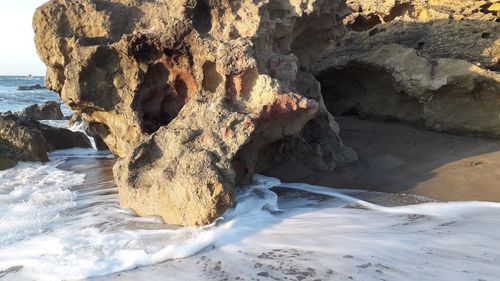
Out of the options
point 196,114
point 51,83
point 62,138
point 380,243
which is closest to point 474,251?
point 380,243

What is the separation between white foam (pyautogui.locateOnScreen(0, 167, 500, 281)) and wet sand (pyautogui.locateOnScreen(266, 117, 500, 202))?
360 millimetres

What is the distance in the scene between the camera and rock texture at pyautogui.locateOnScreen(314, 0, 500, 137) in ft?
18.2

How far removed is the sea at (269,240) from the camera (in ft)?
8.39

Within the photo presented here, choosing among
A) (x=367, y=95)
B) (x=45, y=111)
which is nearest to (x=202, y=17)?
(x=367, y=95)

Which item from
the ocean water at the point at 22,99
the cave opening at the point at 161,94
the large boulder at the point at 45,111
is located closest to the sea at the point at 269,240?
the cave opening at the point at 161,94

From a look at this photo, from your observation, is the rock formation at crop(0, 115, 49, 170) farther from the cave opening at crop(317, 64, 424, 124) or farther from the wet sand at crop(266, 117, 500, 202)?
the cave opening at crop(317, 64, 424, 124)

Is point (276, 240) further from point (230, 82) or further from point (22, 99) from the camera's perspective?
point (22, 99)

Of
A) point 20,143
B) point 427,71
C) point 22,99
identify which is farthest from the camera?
point 22,99

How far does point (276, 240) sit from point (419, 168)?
233cm

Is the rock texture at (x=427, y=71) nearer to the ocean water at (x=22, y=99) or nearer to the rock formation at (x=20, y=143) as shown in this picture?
the rock formation at (x=20, y=143)

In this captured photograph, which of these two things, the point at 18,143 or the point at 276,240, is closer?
the point at 276,240

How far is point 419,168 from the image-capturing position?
4.65 meters

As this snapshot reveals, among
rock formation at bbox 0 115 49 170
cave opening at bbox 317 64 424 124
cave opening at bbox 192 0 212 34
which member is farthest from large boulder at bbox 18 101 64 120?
cave opening at bbox 192 0 212 34

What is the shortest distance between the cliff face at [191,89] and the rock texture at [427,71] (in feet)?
3.41
